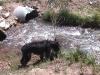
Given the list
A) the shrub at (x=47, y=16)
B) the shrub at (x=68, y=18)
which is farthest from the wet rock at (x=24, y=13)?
the shrub at (x=68, y=18)

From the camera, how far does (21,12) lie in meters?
14.8

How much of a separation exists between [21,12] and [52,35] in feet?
6.28

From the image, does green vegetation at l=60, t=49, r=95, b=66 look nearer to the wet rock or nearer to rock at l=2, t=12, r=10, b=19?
the wet rock

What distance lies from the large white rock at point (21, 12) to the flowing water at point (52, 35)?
338 millimetres

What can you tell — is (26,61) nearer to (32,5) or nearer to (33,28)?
(33,28)

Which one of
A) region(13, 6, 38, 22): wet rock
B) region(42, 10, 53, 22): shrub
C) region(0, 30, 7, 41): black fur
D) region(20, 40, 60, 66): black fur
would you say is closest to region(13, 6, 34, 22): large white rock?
region(13, 6, 38, 22): wet rock

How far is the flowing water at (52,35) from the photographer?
1283cm

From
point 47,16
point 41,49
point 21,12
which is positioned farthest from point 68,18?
point 41,49

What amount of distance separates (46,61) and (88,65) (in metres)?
1.42

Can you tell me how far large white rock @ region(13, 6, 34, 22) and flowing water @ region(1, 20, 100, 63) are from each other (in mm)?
338

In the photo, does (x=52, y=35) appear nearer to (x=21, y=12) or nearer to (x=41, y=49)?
(x=21, y=12)

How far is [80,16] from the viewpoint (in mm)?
14227

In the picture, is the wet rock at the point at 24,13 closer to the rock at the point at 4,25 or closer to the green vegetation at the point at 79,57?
the rock at the point at 4,25

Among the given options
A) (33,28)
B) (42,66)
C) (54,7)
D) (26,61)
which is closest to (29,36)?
(33,28)
